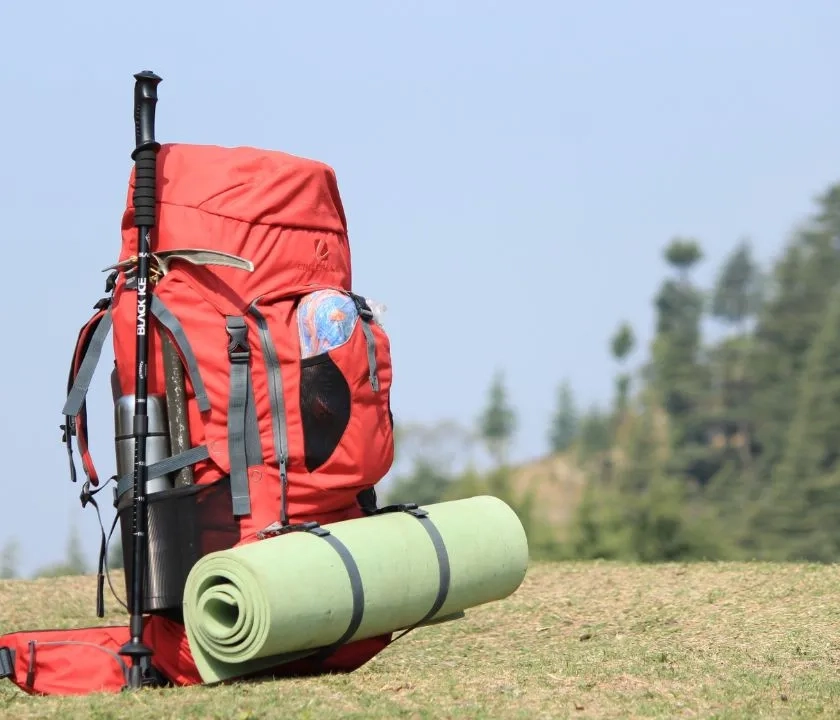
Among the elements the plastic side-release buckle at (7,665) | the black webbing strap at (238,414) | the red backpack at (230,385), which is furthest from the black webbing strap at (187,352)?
the plastic side-release buckle at (7,665)

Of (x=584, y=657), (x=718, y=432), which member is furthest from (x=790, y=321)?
(x=584, y=657)

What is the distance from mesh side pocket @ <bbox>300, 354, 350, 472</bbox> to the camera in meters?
7.65

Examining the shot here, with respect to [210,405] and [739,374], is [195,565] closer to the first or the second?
[210,405]

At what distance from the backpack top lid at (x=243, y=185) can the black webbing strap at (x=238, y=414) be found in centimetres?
65

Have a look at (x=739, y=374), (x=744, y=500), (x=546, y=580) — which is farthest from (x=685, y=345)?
(x=546, y=580)

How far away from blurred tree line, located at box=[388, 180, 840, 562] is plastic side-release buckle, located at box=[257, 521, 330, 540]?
42.8m

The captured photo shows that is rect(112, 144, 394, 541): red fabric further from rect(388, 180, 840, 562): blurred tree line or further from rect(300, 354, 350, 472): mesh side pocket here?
rect(388, 180, 840, 562): blurred tree line

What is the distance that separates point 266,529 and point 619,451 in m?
106

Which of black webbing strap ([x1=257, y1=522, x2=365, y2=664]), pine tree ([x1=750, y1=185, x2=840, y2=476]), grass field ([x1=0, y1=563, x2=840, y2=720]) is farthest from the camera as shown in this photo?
pine tree ([x1=750, y1=185, x2=840, y2=476])

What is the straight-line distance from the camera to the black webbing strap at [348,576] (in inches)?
293

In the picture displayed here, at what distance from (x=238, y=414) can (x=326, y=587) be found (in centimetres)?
98

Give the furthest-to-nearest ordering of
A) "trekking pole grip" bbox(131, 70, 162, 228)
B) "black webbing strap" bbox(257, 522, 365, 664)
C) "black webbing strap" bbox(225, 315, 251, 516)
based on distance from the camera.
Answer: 1. "trekking pole grip" bbox(131, 70, 162, 228)
2. "black webbing strap" bbox(225, 315, 251, 516)
3. "black webbing strap" bbox(257, 522, 365, 664)

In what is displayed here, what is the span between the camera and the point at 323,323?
25.3ft

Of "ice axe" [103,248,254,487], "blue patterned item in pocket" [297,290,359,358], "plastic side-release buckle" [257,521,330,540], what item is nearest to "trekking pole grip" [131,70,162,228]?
"ice axe" [103,248,254,487]
